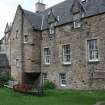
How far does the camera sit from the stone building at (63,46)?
28.2 metres

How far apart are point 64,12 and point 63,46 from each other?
4.68 m

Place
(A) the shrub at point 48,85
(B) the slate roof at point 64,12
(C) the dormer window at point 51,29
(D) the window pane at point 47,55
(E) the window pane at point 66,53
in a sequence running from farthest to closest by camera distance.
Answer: (D) the window pane at point 47,55 → (C) the dormer window at point 51,29 → (A) the shrub at point 48,85 → (E) the window pane at point 66,53 → (B) the slate roof at point 64,12

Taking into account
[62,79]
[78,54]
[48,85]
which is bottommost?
[48,85]

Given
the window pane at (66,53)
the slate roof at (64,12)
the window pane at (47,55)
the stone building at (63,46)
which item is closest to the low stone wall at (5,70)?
the stone building at (63,46)

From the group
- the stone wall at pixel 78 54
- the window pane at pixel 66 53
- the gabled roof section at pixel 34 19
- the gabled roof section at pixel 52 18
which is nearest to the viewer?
the stone wall at pixel 78 54

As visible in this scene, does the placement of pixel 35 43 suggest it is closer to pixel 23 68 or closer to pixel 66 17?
pixel 23 68

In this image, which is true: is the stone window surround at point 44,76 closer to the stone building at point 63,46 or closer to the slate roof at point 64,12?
the stone building at point 63,46

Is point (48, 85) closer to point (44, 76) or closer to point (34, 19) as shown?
point (44, 76)

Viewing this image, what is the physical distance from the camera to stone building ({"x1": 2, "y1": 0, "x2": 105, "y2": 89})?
28219 millimetres

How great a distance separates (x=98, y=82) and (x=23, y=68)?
40.5 ft

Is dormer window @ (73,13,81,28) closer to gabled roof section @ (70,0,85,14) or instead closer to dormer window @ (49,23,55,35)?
gabled roof section @ (70,0,85,14)

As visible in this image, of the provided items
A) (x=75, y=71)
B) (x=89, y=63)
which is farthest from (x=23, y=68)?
(x=89, y=63)

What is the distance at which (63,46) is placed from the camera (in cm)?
3253

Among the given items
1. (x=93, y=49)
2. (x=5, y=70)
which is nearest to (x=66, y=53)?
(x=93, y=49)
